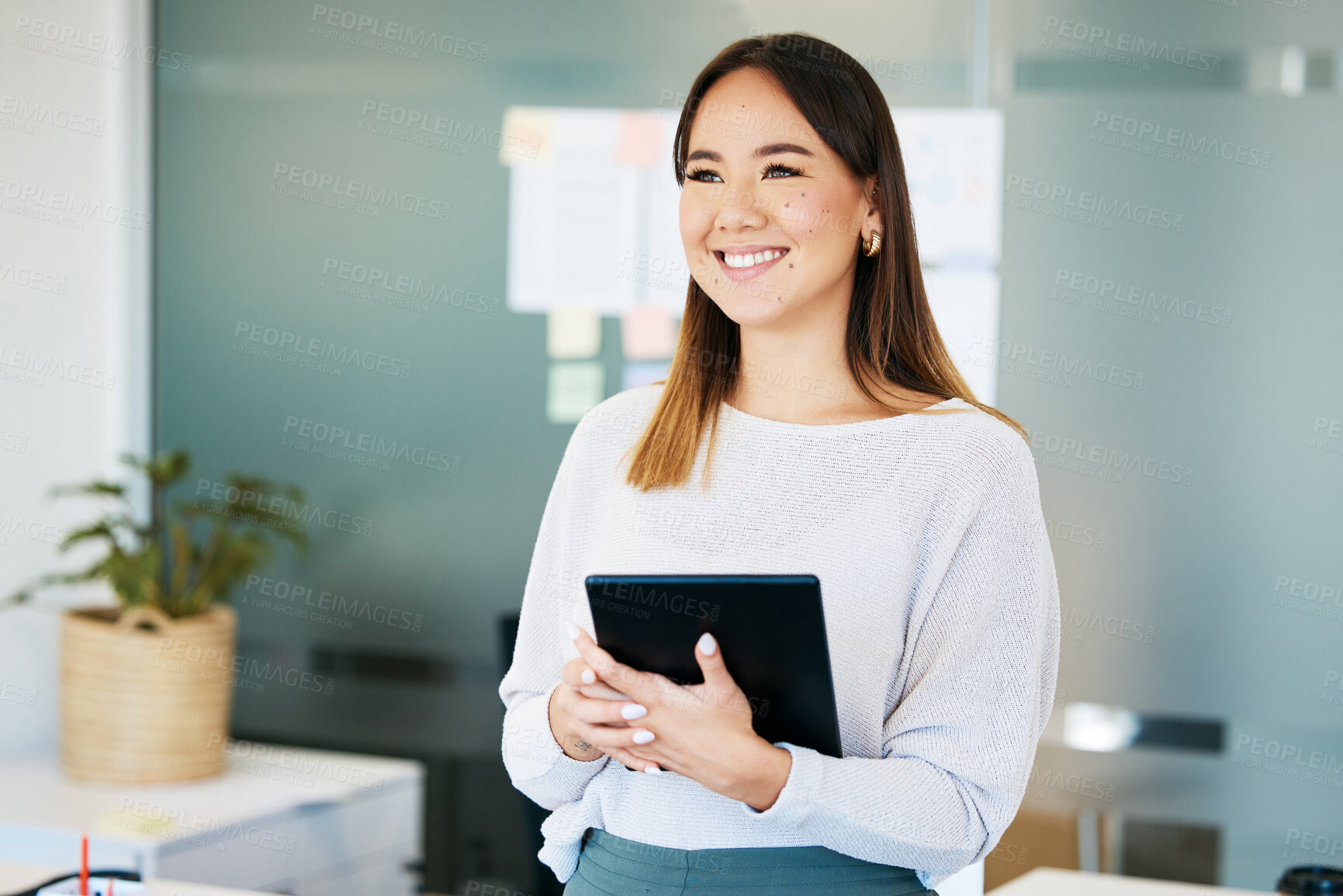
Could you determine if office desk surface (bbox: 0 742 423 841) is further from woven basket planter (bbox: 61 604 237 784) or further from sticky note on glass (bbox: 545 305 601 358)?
sticky note on glass (bbox: 545 305 601 358)

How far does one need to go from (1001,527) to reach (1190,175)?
177 cm

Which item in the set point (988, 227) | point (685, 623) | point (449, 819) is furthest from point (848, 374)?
point (449, 819)

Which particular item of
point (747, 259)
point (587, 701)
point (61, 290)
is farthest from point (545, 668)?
point (61, 290)

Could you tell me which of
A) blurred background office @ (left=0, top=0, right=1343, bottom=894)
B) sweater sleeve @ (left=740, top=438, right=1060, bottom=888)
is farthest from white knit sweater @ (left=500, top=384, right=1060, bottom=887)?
blurred background office @ (left=0, top=0, right=1343, bottom=894)

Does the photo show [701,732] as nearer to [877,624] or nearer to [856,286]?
[877,624]

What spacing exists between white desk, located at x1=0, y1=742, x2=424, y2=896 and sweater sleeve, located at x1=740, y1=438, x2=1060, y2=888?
1.76m

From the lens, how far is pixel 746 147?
144 cm

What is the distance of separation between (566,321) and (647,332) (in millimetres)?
212

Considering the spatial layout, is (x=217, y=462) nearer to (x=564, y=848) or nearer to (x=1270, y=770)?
Answer: (x=564, y=848)

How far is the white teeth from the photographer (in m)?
1.44

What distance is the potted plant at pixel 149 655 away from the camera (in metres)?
2.90

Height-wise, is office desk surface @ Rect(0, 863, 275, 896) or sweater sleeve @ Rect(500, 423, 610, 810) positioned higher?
sweater sleeve @ Rect(500, 423, 610, 810)

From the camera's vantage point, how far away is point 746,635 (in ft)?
3.91

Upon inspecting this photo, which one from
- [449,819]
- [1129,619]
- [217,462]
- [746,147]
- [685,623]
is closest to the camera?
[685,623]
